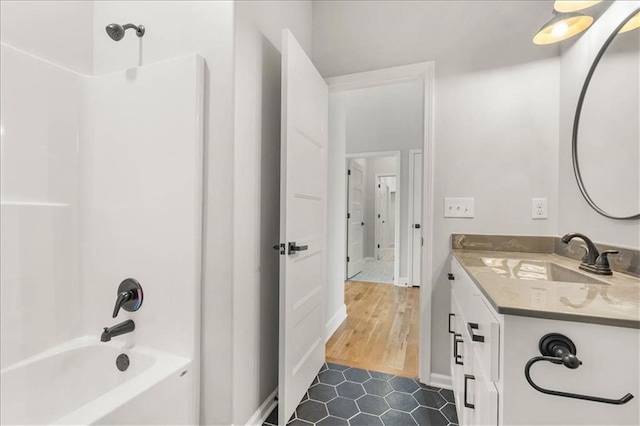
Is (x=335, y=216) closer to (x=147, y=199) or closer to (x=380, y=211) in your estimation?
(x=147, y=199)

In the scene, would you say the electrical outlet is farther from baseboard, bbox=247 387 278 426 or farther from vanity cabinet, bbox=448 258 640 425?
baseboard, bbox=247 387 278 426

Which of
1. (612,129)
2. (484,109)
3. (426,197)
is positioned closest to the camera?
(612,129)

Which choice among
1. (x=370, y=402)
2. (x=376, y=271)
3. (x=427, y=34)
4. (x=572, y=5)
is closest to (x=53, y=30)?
(x=427, y=34)

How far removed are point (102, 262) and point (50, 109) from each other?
77 centimetres

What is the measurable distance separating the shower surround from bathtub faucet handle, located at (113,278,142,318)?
3 centimetres

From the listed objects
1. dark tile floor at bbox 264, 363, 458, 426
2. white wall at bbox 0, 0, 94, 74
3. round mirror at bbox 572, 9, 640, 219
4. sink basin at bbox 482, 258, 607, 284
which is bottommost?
dark tile floor at bbox 264, 363, 458, 426

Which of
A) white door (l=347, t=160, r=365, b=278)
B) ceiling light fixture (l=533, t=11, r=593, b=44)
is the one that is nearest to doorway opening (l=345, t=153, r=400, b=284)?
white door (l=347, t=160, r=365, b=278)

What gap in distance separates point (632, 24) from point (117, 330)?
2478 millimetres

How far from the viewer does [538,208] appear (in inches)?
66.4

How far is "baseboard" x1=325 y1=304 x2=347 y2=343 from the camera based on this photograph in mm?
2618

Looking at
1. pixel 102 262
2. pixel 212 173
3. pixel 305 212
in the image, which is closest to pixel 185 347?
pixel 102 262

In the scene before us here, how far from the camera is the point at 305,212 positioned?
171 cm

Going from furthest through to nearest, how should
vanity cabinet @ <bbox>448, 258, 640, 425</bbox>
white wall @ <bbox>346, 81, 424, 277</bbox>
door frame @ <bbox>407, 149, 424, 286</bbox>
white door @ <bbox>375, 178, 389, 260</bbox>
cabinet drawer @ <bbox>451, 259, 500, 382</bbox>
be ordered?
white door @ <bbox>375, 178, 389, 260</bbox> < door frame @ <bbox>407, 149, 424, 286</bbox> < white wall @ <bbox>346, 81, 424, 277</bbox> < cabinet drawer @ <bbox>451, 259, 500, 382</bbox> < vanity cabinet @ <bbox>448, 258, 640, 425</bbox>

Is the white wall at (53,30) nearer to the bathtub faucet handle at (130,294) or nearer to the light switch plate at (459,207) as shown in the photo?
the bathtub faucet handle at (130,294)
